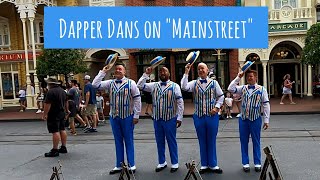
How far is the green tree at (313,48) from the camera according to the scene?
1471cm


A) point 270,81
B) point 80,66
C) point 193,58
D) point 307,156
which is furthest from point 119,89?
point 270,81

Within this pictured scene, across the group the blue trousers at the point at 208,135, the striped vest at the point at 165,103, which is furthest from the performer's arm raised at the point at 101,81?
the blue trousers at the point at 208,135

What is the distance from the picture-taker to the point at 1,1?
2120 centimetres

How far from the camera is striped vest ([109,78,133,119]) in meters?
6.11

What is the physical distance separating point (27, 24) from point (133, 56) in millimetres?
7479

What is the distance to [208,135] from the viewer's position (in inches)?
239

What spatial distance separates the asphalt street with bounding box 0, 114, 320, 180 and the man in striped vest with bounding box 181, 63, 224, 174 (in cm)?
42

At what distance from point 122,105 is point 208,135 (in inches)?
60.7

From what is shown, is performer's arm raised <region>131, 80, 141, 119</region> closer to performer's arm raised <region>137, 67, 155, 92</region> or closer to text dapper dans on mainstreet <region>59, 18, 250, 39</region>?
performer's arm raised <region>137, 67, 155, 92</region>

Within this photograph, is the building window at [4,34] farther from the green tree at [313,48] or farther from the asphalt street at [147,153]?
the green tree at [313,48]

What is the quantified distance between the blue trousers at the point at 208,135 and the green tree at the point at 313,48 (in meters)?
10.4

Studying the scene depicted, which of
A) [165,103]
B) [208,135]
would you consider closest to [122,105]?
[165,103]

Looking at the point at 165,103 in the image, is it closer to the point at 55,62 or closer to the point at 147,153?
the point at 147,153

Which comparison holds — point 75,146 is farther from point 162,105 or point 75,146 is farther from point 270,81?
point 270,81
